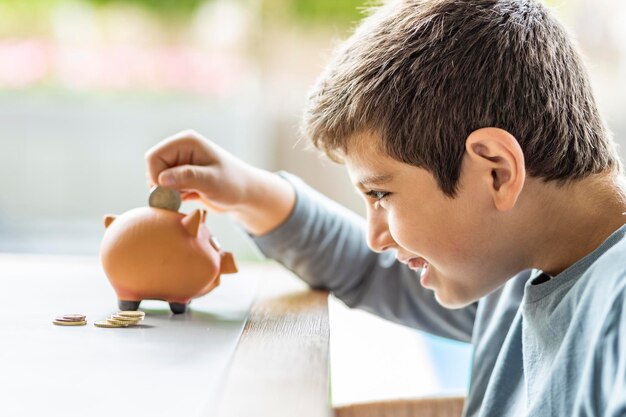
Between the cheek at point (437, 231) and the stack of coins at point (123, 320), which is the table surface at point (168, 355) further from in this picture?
the cheek at point (437, 231)

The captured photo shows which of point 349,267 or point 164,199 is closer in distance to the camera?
point 164,199

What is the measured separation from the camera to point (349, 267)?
3.44 feet

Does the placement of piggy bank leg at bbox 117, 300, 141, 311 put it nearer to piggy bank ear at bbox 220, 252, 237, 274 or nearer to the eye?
piggy bank ear at bbox 220, 252, 237, 274

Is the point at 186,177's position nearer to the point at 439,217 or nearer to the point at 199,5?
the point at 439,217

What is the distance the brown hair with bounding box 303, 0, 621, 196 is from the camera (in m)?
0.72

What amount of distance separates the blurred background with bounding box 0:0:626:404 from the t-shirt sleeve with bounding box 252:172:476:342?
2.05 metres

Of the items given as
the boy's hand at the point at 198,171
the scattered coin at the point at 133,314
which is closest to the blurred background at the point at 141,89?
the boy's hand at the point at 198,171

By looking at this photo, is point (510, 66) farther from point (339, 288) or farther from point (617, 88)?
point (617, 88)

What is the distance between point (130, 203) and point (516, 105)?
2.60m

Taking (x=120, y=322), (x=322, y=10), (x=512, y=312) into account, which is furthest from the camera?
(x=322, y=10)

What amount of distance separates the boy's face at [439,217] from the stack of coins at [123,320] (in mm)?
227

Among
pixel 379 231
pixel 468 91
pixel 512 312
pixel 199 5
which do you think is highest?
pixel 199 5

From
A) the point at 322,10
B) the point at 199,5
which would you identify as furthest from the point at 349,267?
the point at 199,5

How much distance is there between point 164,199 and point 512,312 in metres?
0.40
